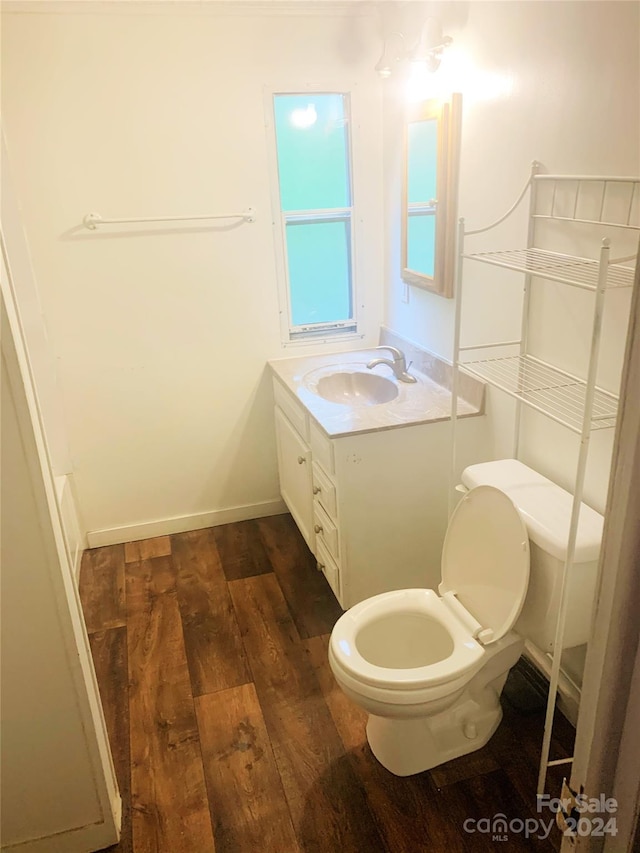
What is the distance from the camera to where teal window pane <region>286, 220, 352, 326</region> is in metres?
2.88

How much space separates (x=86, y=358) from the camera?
8.94 ft

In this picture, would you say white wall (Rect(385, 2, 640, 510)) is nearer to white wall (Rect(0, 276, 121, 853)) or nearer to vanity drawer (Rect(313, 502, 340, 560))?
vanity drawer (Rect(313, 502, 340, 560))

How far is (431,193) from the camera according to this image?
2.38 metres

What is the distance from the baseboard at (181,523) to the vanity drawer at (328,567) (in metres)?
0.66

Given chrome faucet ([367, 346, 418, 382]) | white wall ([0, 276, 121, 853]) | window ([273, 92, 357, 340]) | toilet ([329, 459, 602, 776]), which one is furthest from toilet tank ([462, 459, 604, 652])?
window ([273, 92, 357, 340])

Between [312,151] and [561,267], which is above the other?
[312,151]

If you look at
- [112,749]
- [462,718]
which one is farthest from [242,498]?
[462,718]

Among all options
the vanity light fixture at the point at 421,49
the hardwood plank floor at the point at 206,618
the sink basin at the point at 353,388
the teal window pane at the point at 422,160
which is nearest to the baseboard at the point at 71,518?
the hardwood plank floor at the point at 206,618

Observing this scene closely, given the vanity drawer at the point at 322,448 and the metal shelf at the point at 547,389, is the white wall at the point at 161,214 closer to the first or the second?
the vanity drawer at the point at 322,448

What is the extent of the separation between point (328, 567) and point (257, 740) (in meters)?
0.70

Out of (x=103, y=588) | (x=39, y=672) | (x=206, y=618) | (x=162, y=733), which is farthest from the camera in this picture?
(x=103, y=588)

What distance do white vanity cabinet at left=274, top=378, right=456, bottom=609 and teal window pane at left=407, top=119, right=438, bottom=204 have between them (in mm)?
927

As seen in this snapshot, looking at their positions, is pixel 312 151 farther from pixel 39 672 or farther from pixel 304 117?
pixel 39 672

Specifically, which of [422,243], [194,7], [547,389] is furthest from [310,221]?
[547,389]
